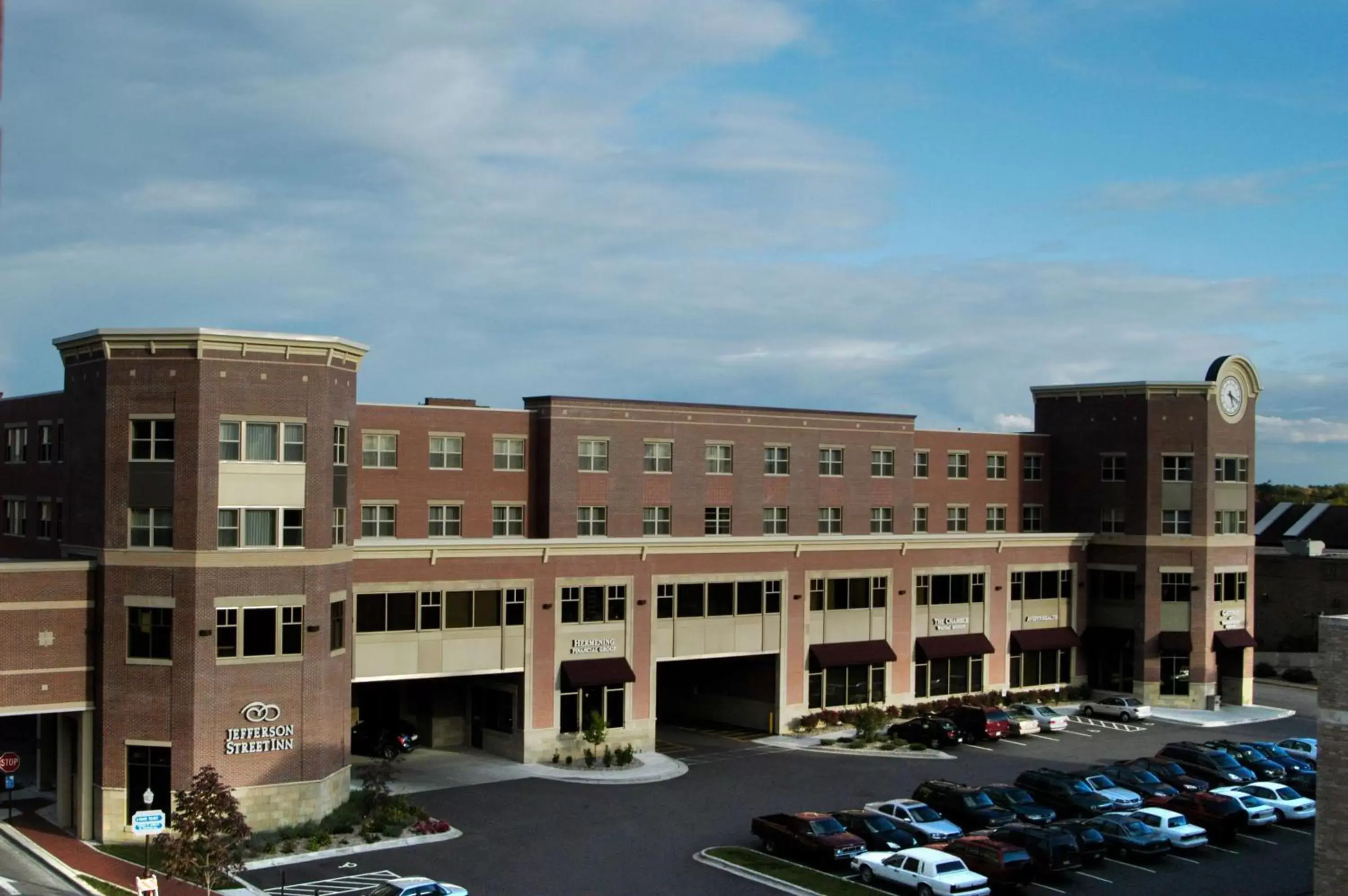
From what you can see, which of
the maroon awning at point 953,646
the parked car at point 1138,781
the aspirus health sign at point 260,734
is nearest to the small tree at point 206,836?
the aspirus health sign at point 260,734

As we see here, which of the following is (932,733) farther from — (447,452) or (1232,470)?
(1232,470)

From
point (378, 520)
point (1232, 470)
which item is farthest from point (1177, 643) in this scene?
point (378, 520)

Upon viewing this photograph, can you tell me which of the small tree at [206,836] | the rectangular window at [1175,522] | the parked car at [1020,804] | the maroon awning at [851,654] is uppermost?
the rectangular window at [1175,522]

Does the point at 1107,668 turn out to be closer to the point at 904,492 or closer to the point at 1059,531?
the point at 1059,531

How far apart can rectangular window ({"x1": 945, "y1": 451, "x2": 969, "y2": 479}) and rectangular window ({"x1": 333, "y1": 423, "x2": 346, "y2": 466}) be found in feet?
121

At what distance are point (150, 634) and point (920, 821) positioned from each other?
82.2ft

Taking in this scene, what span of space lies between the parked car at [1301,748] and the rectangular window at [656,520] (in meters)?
27.6

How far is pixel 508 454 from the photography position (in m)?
57.8

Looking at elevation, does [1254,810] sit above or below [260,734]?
below

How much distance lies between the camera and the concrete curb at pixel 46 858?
36.2m

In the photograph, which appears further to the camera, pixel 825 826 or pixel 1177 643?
pixel 1177 643

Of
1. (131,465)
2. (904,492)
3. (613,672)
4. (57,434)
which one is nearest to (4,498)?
(57,434)

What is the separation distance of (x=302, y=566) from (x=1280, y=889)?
103ft

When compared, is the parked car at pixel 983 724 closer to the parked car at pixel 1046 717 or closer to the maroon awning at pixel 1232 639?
the parked car at pixel 1046 717
